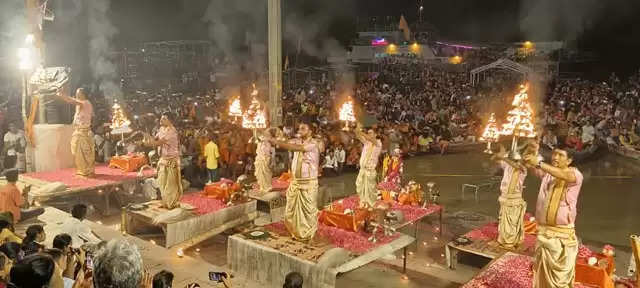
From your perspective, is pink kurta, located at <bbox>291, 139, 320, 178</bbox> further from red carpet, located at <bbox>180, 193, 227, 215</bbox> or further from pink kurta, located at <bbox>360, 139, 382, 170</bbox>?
red carpet, located at <bbox>180, 193, 227, 215</bbox>

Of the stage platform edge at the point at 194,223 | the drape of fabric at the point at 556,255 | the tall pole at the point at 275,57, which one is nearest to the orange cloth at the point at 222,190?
the stage platform edge at the point at 194,223

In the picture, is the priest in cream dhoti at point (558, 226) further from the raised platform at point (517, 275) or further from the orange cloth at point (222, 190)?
the orange cloth at point (222, 190)

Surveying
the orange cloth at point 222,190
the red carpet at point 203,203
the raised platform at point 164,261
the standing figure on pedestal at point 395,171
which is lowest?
the raised platform at point 164,261

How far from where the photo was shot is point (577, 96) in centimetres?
2789

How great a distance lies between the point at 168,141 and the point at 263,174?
2.77m

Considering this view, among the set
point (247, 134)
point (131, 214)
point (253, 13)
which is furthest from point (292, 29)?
point (131, 214)

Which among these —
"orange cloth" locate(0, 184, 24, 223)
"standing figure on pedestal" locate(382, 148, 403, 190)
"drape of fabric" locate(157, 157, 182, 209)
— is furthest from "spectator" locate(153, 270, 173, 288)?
"standing figure on pedestal" locate(382, 148, 403, 190)

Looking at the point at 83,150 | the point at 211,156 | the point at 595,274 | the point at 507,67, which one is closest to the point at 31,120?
the point at 83,150

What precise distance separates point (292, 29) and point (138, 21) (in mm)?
8020

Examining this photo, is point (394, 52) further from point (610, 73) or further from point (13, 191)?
point (13, 191)

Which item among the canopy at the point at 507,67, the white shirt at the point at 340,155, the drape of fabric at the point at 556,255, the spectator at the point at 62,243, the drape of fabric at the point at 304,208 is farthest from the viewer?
the canopy at the point at 507,67

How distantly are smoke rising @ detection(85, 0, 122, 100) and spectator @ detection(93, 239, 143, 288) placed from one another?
21.8 m

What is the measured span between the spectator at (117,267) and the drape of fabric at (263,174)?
28.7 ft

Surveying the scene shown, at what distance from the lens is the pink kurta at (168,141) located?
10.3m
